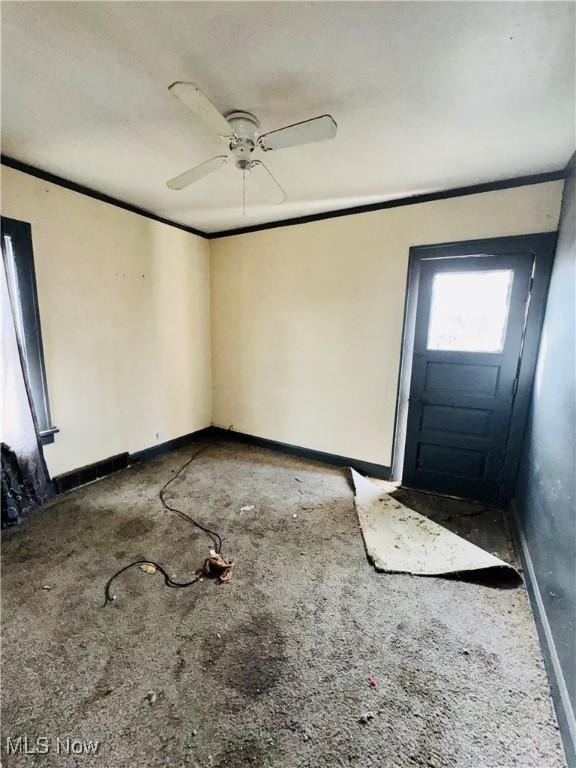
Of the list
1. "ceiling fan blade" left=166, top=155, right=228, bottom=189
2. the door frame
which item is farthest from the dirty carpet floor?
"ceiling fan blade" left=166, top=155, right=228, bottom=189

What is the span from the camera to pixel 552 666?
1291mm

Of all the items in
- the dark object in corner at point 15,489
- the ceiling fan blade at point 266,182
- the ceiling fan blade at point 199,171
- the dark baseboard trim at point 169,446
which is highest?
the ceiling fan blade at point 266,182

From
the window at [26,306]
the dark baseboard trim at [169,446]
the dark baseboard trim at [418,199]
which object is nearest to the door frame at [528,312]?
the dark baseboard trim at [418,199]

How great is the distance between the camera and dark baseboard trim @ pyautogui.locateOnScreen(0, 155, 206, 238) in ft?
7.00

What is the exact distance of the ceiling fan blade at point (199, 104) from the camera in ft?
3.76

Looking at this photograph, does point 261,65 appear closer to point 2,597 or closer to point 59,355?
point 59,355

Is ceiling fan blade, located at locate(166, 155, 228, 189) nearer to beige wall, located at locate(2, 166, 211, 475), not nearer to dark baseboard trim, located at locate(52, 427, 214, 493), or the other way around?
beige wall, located at locate(2, 166, 211, 475)

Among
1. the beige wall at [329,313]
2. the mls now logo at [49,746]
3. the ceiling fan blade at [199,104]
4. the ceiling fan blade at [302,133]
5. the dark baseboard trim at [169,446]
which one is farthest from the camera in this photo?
the dark baseboard trim at [169,446]

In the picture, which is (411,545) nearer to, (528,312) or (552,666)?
(552,666)

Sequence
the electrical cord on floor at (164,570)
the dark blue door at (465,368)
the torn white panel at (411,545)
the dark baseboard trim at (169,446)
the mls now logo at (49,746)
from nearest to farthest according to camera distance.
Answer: the mls now logo at (49,746) → the electrical cord on floor at (164,570) → the torn white panel at (411,545) → the dark blue door at (465,368) → the dark baseboard trim at (169,446)

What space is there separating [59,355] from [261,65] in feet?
7.96

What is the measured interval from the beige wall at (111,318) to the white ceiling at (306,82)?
41 centimetres

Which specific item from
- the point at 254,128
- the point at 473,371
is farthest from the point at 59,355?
the point at 473,371

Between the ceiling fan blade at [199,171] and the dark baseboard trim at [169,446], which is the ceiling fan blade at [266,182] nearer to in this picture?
the ceiling fan blade at [199,171]
